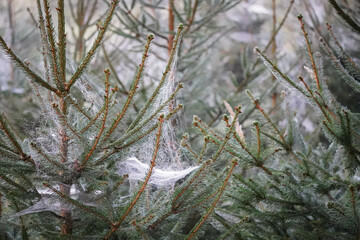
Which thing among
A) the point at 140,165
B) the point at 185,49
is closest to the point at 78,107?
the point at 140,165

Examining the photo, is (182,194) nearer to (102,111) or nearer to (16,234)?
(102,111)

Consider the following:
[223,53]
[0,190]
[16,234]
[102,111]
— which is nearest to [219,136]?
[102,111]

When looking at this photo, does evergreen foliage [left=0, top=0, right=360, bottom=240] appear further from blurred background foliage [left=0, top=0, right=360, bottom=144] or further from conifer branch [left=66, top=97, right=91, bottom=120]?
blurred background foliage [left=0, top=0, right=360, bottom=144]

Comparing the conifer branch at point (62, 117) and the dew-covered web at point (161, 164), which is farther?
the dew-covered web at point (161, 164)

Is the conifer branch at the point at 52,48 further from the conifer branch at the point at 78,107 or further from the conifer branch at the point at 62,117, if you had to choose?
the conifer branch at the point at 62,117

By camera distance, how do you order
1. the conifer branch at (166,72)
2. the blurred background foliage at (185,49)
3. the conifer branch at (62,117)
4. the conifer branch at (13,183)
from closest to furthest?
the conifer branch at (62,117)
the conifer branch at (166,72)
the conifer branch at (13,183)
the blurred background foliage at (185,49)

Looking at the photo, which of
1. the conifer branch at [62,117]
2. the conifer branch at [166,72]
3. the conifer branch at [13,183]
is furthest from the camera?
the conifer branch at [13,183]

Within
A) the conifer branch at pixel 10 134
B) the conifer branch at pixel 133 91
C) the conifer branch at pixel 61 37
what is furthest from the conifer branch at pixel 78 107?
the conifer branch at pixel 10 134

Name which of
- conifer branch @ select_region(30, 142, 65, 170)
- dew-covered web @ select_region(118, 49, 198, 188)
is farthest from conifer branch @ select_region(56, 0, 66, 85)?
dew-covered web @ select_region(118, 49, 198, 188)

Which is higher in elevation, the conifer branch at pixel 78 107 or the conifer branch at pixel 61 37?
the conifer branch at pixel 61 37

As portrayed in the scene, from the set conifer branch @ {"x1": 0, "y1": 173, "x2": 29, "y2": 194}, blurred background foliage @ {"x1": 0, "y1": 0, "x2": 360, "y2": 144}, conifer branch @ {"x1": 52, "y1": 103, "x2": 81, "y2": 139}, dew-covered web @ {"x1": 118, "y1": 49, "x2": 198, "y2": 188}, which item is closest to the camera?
conifer branch @ {"x1": 52, "y1": 103, "x2": 81, "y2": 139}

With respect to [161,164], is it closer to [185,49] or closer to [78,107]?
[78,107]

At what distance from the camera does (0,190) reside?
69.2 inches

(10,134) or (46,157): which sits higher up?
(10,134)
